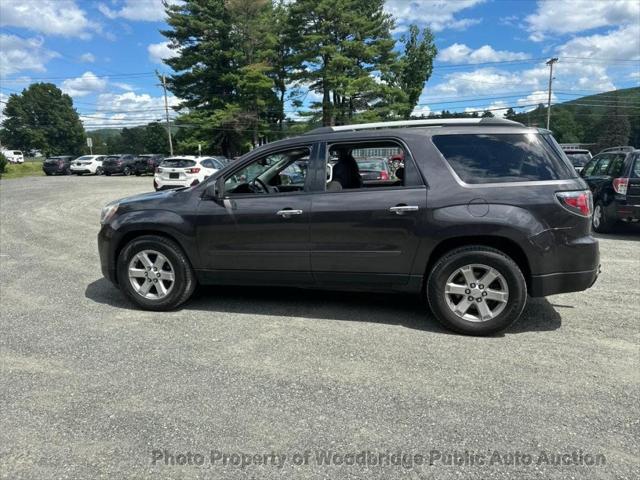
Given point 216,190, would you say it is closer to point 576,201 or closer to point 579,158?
point 576,201

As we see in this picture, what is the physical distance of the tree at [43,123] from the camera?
338 feet

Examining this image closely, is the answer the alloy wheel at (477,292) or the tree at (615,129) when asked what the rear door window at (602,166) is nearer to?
the alloy wheel at (477,292)

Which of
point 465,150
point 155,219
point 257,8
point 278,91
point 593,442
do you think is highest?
point 257,8

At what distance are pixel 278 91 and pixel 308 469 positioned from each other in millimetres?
46940

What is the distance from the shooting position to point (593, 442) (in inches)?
102

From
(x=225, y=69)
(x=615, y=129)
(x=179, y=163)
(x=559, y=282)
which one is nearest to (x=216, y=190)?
(x=559, y=282)

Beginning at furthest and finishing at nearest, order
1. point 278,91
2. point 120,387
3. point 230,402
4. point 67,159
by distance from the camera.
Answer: point 278,91 → point 67,159 → point 120,387 → point 230,402

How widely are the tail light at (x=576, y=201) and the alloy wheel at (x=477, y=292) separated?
2.66 feet

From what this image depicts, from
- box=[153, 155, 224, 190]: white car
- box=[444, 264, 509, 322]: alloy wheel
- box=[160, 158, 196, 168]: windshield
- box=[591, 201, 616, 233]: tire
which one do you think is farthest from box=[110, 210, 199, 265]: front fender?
box=[160, 158, 196, 168]: windshield

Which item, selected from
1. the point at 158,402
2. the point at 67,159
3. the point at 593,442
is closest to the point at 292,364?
the point at 158,402

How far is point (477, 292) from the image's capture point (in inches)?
158

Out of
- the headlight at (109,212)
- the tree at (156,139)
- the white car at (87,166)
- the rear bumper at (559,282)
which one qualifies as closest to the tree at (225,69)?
the white car at (87,166)

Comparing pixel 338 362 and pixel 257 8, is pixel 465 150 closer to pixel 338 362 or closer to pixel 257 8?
pixel 338 362

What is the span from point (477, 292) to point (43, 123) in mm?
123892
